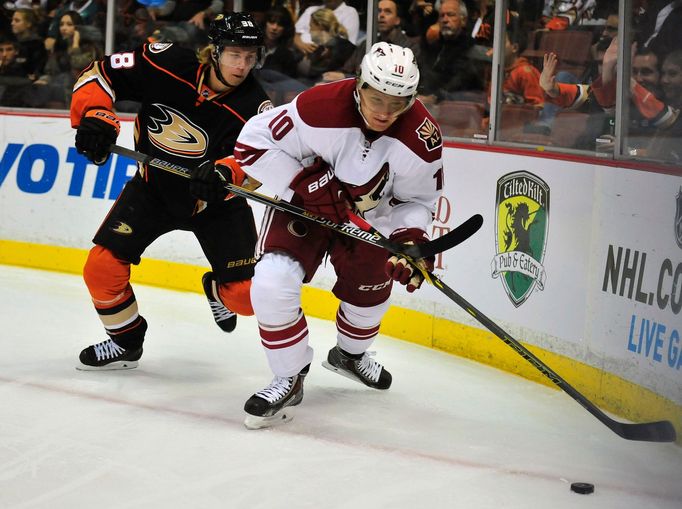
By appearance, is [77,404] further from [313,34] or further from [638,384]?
[313,34]

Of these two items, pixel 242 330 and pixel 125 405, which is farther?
pixel 242 330

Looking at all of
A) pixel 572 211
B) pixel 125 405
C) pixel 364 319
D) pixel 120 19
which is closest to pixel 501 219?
pixel 572 211

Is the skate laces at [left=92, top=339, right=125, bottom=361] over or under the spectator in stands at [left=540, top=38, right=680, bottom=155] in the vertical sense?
under

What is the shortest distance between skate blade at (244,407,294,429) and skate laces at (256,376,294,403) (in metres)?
0.05

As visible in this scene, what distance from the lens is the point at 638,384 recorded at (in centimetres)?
306

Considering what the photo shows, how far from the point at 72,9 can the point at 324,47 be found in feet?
5.20

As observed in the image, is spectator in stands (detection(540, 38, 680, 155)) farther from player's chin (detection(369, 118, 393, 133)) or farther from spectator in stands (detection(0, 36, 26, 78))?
spectator in stands (detection(0, 36, 26, 78))

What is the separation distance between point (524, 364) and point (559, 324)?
224 millimetres

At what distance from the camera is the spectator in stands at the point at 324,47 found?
189 inches

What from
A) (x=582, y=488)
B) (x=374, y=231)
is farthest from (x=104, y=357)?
(x=582, y=488)

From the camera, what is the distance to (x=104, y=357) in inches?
135

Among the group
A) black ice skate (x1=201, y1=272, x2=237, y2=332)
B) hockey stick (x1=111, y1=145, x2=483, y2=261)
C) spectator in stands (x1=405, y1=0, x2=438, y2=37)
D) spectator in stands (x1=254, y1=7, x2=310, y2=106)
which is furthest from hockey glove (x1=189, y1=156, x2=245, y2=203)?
spectator in stands (x1=254, y1=7, x2=310, y2=106)

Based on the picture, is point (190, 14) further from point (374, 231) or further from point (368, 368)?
point (374, 231)

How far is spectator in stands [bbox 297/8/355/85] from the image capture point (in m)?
4.80
